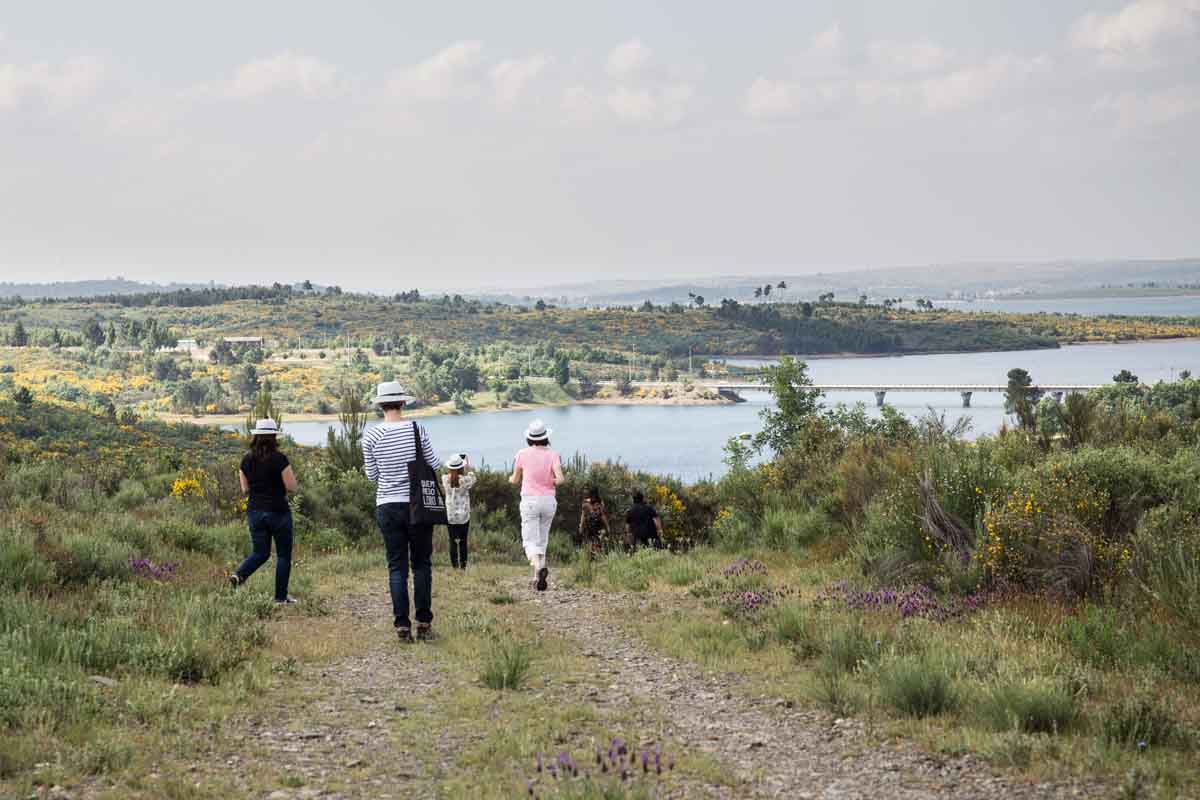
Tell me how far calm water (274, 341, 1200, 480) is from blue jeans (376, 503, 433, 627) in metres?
74.3

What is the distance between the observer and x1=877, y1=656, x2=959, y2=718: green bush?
557 cm

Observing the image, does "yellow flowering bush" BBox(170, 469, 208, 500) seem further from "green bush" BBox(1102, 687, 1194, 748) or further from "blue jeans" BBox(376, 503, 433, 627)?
"green bush" BBox(1102, 687, 1194, 748)

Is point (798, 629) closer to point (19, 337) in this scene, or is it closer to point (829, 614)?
point (829, 614)

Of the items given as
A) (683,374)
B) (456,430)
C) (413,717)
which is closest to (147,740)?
Answer: (413,717)

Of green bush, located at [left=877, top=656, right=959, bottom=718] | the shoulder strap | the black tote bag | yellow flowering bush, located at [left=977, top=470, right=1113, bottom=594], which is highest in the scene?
the shoulder strap

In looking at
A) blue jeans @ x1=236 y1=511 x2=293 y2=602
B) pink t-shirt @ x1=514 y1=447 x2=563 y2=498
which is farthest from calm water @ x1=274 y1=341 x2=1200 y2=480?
blue jeans @ x1=236 y1=511 x2=293 y2=602

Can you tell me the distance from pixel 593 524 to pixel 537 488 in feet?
12.6

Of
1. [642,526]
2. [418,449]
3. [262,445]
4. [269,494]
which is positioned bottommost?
[642,526]

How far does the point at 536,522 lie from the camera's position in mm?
10992

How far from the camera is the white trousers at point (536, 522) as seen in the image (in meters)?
10.9

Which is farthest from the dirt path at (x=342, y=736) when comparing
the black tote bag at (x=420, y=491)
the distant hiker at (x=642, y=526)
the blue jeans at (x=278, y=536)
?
the distant hiker at (x=642, y=526)

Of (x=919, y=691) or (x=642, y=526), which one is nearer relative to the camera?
(x=919, y=691)

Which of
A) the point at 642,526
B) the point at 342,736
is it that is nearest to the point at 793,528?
the point at 642,526

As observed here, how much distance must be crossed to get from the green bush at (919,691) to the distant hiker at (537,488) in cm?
535
